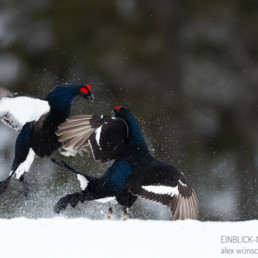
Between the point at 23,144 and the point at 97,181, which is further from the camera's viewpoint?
the point at 23,144

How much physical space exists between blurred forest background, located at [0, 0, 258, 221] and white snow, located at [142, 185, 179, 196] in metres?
3.00

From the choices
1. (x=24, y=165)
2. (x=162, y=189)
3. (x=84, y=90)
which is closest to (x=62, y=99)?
(x=84, y=90)

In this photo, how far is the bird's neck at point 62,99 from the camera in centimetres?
438

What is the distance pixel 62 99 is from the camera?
4.38m

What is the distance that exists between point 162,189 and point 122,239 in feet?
3.26

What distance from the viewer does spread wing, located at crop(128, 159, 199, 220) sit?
13.4ft

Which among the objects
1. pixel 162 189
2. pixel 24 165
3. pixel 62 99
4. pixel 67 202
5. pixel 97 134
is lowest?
pixel 24 165

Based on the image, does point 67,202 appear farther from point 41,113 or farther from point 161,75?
point 161,75

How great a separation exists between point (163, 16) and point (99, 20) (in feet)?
3.15

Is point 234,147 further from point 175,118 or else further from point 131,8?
point 131,8

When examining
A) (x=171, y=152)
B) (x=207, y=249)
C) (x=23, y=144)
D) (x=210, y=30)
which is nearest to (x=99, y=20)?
(x=210, y=30)

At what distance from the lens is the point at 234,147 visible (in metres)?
8.52

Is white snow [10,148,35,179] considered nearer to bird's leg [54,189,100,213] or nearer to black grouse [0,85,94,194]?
black grouse [0,85,94,194]

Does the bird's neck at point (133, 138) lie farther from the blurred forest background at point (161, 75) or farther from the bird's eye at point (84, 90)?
the blurred forest background at point (161, 75)
